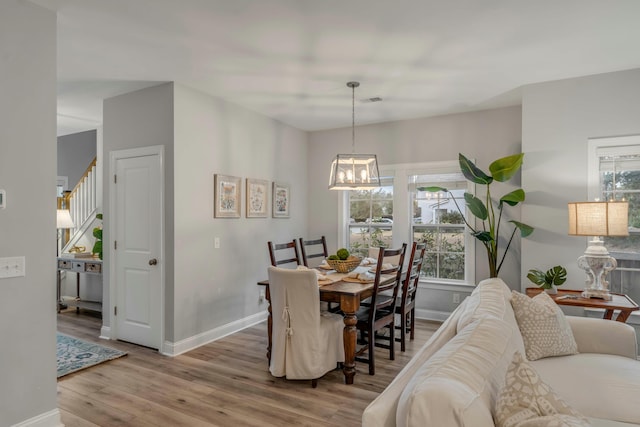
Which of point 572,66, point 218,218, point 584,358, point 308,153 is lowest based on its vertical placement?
point 584,358

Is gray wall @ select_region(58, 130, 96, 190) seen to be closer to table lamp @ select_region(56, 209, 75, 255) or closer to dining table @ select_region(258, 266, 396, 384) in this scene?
table lamp @ select_region(56, 209, 75, 255)

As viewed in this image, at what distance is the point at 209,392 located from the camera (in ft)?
9.62

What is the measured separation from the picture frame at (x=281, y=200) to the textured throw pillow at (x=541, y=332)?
348cm

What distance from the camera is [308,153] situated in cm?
599

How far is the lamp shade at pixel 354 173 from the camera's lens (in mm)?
3729

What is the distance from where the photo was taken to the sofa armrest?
2326 mm

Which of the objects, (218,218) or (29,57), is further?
(218,218)

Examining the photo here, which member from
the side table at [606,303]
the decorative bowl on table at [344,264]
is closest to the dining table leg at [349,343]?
the decorative bowl on table at [344,264]

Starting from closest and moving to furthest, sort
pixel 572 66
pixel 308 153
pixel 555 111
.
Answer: pixel 572 66, pixel 555 111, pixel 308 153

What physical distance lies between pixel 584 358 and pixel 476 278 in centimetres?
249

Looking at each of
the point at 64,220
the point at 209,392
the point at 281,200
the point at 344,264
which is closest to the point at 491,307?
the point at 344,264

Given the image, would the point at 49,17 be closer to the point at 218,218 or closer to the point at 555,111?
the point at 218,218

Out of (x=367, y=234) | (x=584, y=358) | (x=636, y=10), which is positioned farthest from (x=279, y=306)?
(x=636, y=10)

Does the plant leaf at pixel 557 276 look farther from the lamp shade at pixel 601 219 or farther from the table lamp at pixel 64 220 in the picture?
the table lamp at pixel 64 220
